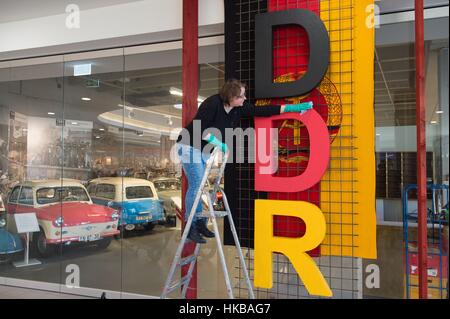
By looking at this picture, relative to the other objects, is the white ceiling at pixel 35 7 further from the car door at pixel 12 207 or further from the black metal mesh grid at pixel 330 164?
the car door at pixel 12 207

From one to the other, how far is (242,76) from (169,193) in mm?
1479

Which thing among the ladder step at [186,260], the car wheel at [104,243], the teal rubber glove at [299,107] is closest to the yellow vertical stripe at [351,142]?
the teal rubber glove at [299,107]

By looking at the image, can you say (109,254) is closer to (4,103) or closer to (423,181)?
(4,103)

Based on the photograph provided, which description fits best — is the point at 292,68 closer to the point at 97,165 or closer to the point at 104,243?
the point at 97,165

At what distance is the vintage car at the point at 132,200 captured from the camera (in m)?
3.74

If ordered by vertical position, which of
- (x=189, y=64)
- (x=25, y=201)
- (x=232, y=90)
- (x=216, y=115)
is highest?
(x=189, y=64)

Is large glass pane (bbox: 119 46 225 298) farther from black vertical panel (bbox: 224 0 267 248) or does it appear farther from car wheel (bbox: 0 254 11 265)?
car wheel (bbox: 0 254 11 265)

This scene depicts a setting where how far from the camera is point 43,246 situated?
4.05 meters

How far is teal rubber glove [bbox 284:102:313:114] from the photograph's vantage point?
8.28ft

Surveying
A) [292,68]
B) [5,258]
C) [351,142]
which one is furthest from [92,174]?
[351,142]

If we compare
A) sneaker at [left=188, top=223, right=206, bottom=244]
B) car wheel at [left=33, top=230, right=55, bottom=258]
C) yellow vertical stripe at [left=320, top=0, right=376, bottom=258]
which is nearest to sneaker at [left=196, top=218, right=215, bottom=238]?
sneaker at [left=188, top=223, right=206, bottom=244]

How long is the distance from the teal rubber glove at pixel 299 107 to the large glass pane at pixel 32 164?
2.76 meters
